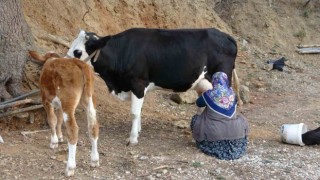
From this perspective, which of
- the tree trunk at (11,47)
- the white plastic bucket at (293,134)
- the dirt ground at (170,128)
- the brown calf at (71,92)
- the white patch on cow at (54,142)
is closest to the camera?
the brown calf at (71,92)

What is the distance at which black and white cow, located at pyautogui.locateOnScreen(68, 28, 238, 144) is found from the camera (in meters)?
7.63

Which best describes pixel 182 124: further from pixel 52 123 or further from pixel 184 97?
pixel 52 123

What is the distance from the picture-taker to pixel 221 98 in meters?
6.94

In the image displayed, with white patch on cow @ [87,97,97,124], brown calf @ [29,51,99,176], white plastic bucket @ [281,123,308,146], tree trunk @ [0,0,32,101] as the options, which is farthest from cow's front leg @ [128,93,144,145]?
white plastic bucket @ [281,123,308,146]

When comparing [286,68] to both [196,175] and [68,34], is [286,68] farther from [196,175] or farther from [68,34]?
[196,175]

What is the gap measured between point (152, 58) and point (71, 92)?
2.12 metres

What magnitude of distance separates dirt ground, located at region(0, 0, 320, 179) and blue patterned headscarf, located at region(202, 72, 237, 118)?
2.22ft

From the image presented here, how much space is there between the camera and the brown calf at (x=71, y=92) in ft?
19.5

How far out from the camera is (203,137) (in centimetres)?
708

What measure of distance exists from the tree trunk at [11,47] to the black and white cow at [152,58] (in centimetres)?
79

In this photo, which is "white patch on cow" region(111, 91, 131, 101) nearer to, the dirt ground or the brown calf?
the dirt ground

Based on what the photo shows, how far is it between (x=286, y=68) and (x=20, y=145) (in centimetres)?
907

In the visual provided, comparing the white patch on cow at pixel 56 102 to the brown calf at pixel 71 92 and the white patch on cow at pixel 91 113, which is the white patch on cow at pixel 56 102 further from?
the white patch on cow at pixel 91 113

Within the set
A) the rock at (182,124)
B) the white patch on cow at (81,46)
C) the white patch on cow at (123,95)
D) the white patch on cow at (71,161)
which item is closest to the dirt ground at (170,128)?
the rock at (182,124)
